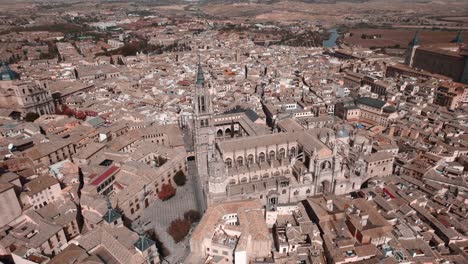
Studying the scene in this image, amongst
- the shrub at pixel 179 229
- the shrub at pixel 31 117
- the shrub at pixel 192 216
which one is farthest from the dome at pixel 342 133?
the shrub at pixel 31 117

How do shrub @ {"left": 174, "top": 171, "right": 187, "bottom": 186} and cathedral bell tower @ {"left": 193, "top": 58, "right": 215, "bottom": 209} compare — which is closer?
cathedral bell tower @ {"left": 193, "top": 58, "right": 215, "bottom": 209}

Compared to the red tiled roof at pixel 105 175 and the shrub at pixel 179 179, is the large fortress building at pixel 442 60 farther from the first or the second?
the red tiled roof at pixel 105 175

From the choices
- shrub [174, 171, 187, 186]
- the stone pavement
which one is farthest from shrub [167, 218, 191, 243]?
shrub [174, 171, 187, 186]

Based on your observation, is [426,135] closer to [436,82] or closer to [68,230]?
[436,82]

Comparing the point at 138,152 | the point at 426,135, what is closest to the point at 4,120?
the point at 138,152

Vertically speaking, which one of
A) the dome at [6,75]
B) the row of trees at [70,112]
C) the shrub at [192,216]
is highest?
the dome at [6,75]

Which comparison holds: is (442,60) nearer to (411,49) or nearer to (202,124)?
(411,49)

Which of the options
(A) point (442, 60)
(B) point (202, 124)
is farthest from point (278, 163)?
(A) point (442, 60)

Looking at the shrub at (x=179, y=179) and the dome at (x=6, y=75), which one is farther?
the dome at (x=6, y=75)

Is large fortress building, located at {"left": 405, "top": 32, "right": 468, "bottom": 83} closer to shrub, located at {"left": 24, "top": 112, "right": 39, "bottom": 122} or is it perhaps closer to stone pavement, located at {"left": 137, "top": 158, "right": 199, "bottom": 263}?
stone pavement, located at {"left": 137, "top": 158, "right": 199, "bottom": 263}
